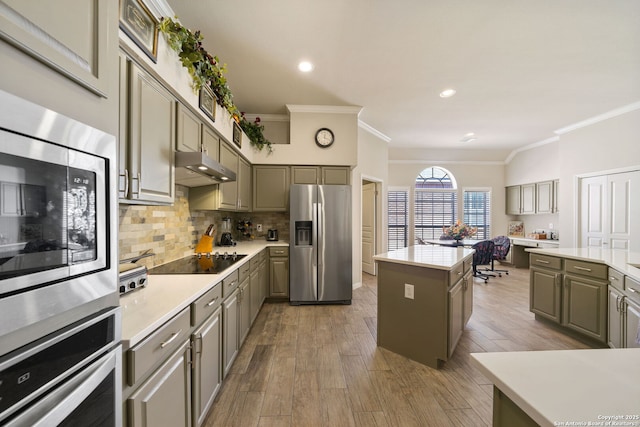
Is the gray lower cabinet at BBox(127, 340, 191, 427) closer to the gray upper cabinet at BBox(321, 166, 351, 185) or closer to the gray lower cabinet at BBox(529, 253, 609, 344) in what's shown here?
the gray upper cabinet at BBox(321, 166, 351, 185)

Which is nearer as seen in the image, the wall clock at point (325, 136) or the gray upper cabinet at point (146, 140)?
the gray upper cabinet at point (146, 140)

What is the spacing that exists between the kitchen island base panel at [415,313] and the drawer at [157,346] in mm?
1730

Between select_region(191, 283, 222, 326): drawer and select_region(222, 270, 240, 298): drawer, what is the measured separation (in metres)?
0.08

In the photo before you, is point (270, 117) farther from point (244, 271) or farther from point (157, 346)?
point (157, 346)

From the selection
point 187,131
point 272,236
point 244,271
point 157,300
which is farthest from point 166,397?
point 272,236

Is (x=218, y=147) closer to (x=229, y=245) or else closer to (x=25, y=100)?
(x=229, y=245)

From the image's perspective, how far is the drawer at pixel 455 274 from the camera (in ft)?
7.03

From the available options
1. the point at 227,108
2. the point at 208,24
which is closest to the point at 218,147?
the point at 227,108

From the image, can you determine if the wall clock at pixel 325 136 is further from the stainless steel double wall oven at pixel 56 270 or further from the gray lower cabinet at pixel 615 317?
the gray lower cabinet at pixel 615 317

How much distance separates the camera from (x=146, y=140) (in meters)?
1.41

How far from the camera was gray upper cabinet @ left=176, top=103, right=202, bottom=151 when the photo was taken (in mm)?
1753

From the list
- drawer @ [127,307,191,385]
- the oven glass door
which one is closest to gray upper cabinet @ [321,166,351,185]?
drawer @ [127,307,191,385]

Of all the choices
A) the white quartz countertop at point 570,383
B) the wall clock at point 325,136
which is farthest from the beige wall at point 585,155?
the white quartz countertop at point 570,383

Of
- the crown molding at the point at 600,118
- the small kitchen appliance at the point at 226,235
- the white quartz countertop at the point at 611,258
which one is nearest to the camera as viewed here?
the white quartz countertop at the point at 611,258
